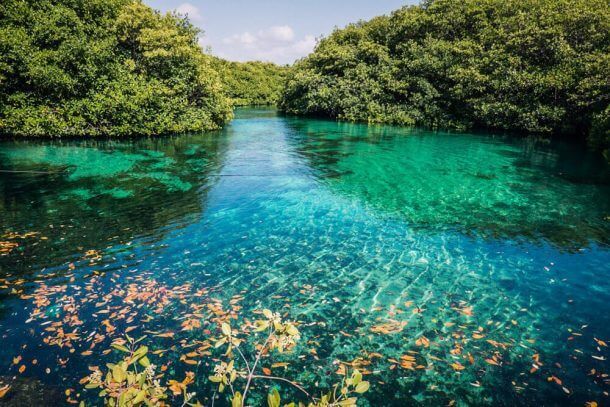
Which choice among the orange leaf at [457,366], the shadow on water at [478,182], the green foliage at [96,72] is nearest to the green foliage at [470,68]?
the shadow on water at [478,182]

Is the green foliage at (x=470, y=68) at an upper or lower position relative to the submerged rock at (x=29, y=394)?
upper

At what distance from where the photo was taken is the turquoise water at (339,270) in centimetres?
606

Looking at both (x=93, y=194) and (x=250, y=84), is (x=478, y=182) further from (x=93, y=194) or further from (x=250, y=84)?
(x=250, y=84)

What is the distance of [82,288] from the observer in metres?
8.09

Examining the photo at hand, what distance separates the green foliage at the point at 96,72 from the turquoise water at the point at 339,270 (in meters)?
11.0

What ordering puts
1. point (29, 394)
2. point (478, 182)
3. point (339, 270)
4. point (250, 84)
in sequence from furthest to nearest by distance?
point (250, 84) < point (478, 182) < point (339, 270) < point (29, 394)

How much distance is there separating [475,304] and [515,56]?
36.9 m

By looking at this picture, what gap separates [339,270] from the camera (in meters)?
9.30

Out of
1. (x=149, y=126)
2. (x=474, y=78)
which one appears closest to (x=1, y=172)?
(x=149, y=126)

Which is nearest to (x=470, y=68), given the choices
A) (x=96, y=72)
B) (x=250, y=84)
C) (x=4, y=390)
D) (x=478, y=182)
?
→ (x=478, y=182)

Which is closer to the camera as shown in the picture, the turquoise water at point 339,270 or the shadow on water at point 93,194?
the turquoise water at point 339,270

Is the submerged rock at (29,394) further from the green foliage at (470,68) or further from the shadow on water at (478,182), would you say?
the green foliage at (470,68)

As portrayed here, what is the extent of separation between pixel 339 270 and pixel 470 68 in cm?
3705

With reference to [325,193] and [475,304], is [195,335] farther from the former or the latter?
[325,193]
